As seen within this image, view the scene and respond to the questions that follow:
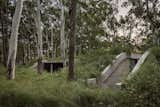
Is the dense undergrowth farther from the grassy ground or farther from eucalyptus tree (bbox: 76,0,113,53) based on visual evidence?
eucalyptus tree (bbox: 76,0,113,53)

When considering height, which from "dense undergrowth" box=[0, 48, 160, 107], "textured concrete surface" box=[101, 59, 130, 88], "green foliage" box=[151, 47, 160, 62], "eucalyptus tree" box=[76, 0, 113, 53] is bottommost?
"textured concrete surface" box=[101, 59, 130, 88]

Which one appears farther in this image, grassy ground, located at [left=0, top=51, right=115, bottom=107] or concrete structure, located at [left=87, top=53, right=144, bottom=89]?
concrete structure, located at [left=87, top=53, right=144, bottom=89]

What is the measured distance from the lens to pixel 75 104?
8.80 metres

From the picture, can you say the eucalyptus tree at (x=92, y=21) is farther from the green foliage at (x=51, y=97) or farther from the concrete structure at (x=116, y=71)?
the green foliage at (x=51, y=97)

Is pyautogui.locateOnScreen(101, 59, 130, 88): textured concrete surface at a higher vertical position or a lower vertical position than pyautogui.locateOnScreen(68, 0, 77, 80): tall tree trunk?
lower

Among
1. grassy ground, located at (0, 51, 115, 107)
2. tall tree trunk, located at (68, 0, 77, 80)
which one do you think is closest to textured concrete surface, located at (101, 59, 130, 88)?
tall tree trunk, located at (68, 0, 77, 80)

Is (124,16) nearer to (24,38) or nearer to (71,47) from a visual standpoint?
(24,38)

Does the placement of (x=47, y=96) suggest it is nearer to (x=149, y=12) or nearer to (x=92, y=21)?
(x=149, y=12)

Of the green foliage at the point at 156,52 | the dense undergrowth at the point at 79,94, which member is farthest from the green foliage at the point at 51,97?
the green foliage at the point at 156,52

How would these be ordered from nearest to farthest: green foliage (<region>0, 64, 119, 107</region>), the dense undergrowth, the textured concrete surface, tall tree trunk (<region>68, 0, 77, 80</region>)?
1. green foliage (<region>0, 64, 119, 107</region>)
2. the dense undergrowth
3. tall tree trunk (<region>68, 0, 77, 80</region>)
4. the textured concrete surface

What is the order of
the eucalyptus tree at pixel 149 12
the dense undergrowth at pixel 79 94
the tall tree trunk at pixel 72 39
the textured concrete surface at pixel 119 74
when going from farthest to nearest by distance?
the eucalyptus tree at pixel 149 12 → the textured concrete surface at pixel 119 74 → the tall tree trunk at pixel 72 39 → the dense undergrowth at pixel 79 94

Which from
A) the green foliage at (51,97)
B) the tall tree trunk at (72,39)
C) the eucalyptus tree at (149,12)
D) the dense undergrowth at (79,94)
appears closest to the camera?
the green foliage at (51,97)

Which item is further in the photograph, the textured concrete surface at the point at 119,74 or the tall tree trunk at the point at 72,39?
the textured concrete surface at the point at 119,74

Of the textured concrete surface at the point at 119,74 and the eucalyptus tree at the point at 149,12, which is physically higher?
the eucalyptus tree at the point at 149,12
